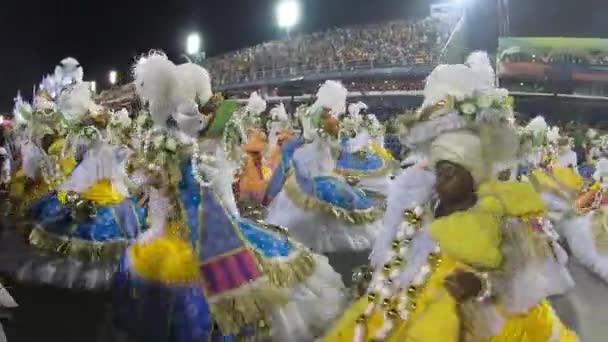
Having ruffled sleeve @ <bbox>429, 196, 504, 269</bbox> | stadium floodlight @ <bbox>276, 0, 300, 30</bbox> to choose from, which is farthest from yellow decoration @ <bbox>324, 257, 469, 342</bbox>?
stadium floodlight @ <bbox>276, 0, 300, 30</bbox>

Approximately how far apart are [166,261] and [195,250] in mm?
218

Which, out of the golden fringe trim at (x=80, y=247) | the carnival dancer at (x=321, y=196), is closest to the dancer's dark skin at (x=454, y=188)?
the golden fringe trim at (x=80, y=247)

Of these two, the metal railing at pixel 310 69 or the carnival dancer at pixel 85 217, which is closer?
the carnival dancer at pixel 85 217

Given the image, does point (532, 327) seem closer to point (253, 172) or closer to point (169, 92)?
point (169, 92)

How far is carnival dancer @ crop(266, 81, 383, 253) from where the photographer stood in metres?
7.81

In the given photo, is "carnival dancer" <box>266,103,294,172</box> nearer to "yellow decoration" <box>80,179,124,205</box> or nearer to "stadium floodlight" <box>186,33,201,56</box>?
"yellow decoration" <box>80,179,124,205</box>

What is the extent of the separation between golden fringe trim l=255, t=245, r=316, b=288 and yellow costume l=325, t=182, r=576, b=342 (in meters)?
1.26

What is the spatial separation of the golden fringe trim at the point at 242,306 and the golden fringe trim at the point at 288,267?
102 millimetres

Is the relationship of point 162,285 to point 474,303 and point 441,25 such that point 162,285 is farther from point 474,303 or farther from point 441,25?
point 441,25

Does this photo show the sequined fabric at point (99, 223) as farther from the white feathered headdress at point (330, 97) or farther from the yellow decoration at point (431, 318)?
the yellow decoration at point (431, 318)

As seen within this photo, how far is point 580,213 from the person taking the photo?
28.6ft

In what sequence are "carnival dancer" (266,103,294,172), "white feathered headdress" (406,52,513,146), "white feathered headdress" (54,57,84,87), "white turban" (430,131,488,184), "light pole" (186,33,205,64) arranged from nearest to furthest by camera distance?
1. "white turban" (430,131,488,184)
2. "white feathered headdress" (406,52,513,146)
3. "white feathered headdress" (54,57,84,87)
4. "carnival dancer" (266,103,294,172)
5. "light pole" (186,33,205,64)

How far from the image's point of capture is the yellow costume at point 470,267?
2.35 metres

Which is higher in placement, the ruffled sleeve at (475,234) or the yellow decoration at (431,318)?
the ruffled sleeve at (475,234)
